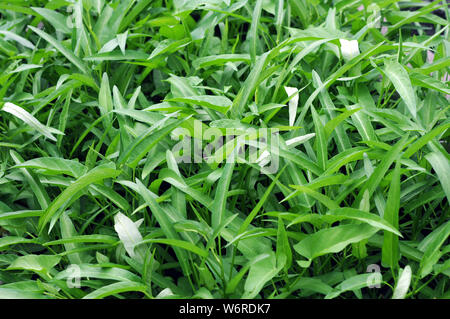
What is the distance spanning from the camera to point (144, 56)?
122 centimetres

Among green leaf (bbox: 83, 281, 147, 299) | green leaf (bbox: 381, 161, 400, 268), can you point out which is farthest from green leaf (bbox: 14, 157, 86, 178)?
green leaf (bbox: 381, 161, 400, 268)

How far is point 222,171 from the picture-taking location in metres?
0.88

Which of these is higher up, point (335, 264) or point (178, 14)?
point (178, 14)

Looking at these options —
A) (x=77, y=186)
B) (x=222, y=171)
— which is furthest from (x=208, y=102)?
(x=77, y=186)

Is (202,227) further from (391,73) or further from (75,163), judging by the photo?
(391,73)

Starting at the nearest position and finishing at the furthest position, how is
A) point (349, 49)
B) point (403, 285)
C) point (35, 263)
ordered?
point (403, 285) < point (35, 263) < point (349, 49)

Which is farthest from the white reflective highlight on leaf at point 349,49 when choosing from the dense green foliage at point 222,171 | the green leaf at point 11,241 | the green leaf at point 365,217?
the green leaf at point 11,241

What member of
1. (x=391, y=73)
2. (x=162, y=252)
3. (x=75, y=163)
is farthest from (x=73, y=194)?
(x=391, y=73)

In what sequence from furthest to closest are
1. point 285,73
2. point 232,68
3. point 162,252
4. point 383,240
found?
point 232,68 → point 285,73 → point 162,252 → point 383,240

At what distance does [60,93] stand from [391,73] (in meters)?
0.75

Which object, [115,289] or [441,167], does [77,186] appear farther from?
[441,167]

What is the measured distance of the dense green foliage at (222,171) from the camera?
828 millimetres

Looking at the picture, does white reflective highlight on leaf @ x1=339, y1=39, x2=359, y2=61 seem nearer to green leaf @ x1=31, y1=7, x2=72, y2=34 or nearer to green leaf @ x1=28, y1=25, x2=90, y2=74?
green leaf @ x1=28, y1=25, x2=90, y2=74

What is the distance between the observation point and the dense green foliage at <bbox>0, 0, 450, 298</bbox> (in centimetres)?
83
